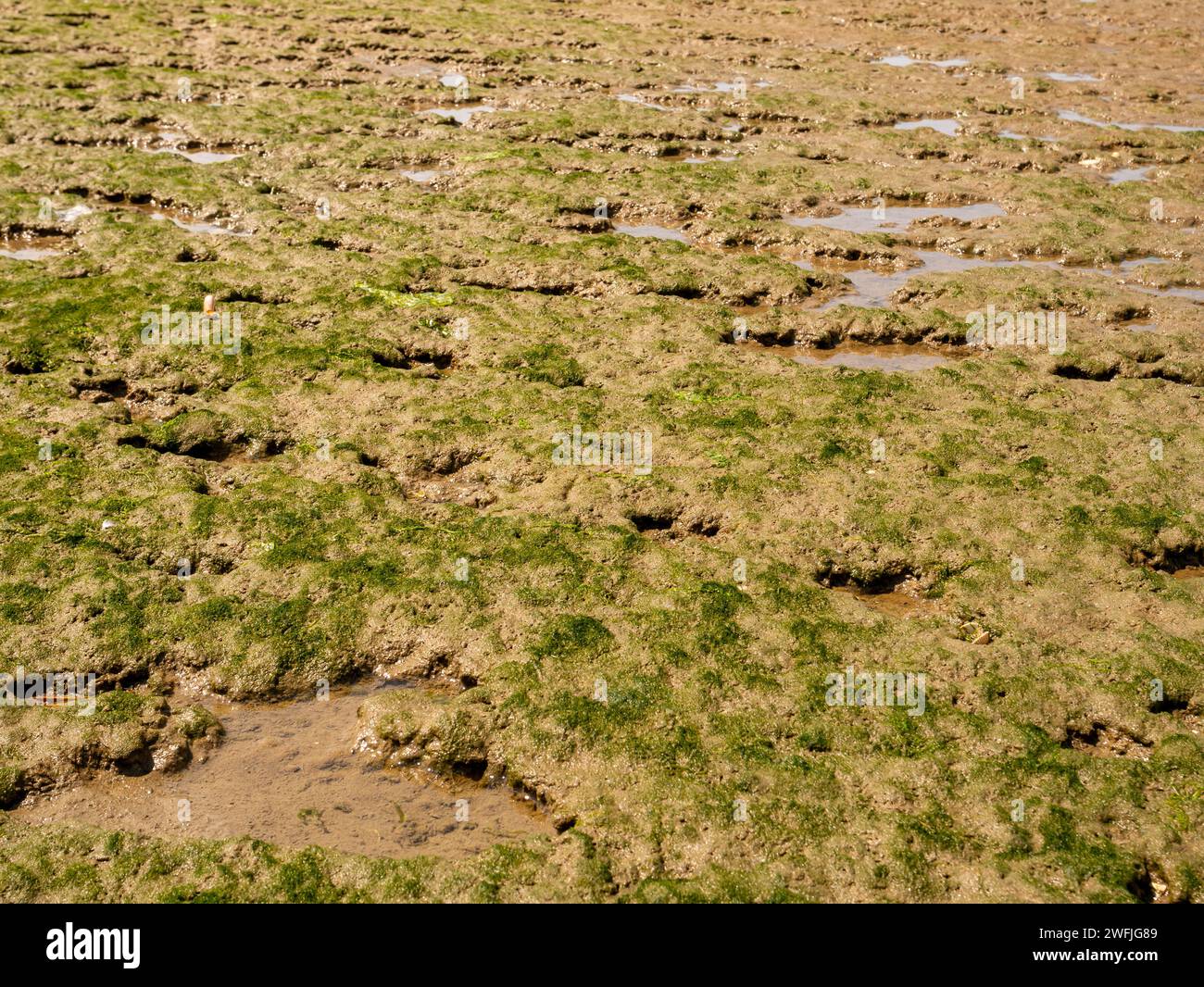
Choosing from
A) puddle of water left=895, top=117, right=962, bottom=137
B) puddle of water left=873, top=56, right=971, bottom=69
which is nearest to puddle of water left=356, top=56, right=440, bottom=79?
puddle of water left=895, top=117, right=962, bottom=137

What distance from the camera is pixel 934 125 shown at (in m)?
27.6

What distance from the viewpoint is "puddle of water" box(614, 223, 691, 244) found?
2041 cm

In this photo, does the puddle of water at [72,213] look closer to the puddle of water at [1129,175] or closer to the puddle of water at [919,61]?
the puddle of water at [1129,175]

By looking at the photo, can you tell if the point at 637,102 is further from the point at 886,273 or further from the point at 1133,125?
the point at 1133,125

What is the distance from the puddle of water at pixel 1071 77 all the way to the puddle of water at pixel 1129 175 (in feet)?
→ 29.1

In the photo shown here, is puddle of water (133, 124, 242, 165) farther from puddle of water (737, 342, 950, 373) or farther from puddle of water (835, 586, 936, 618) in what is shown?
puddle of water (835, 586, 936, 618)

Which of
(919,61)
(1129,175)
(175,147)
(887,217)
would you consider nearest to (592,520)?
(887,217)

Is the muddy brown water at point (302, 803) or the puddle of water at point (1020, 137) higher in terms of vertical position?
the puddle of water at point (1020, 137)

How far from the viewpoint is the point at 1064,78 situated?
32.2 metres

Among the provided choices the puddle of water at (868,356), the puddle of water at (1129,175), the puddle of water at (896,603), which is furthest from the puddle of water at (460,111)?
the puddle of water at (896,603)

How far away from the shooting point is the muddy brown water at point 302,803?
8555 millimetres

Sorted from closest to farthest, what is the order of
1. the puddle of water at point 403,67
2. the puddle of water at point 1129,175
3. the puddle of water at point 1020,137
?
the puddle of water at point 1129,175 → the puddle of water at point 1020,137 → the puddle of water at point 403,67

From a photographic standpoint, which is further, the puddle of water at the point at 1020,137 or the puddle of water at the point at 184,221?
the puddle of water at the point at 1020,137

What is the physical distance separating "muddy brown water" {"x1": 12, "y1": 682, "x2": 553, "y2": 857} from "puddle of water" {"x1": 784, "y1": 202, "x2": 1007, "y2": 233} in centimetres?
1568
